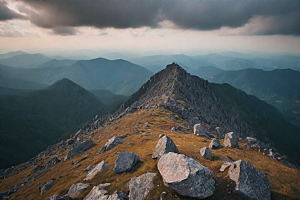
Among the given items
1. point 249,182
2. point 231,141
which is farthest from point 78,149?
point 249,182

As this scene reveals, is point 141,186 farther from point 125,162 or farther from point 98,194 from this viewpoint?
point 125,162

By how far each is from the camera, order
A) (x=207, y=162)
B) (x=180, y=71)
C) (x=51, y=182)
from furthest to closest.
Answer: (x=180, y=71), (x=51, y=182), (x=207, y=162)

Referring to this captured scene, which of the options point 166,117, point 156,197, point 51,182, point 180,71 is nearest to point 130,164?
point 156,197

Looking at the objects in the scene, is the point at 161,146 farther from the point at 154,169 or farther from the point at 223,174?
the point at 223,174

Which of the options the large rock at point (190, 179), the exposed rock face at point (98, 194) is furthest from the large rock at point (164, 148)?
the exposed rock face at point (98, 194)

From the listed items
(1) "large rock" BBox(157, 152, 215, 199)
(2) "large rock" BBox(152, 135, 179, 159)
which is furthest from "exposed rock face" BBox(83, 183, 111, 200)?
(2) "large rock" BBox(152, 135, 179, 159)

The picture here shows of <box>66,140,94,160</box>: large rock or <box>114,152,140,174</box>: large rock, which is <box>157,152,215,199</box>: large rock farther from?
<box>66,140,94,160</box>: large rock
